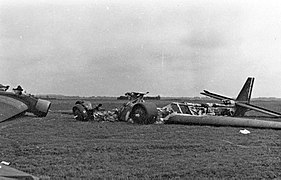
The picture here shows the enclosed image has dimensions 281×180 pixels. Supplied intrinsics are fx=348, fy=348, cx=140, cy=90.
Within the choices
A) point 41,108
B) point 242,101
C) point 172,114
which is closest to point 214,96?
point 242,101

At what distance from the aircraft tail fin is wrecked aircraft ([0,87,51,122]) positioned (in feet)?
39.9

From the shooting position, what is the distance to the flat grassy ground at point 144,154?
20.9 ft

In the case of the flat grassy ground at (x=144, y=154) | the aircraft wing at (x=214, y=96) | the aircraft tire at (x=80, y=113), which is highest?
the aircraft wing at (x=214, y=96)

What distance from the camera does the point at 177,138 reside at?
1038 centimetres

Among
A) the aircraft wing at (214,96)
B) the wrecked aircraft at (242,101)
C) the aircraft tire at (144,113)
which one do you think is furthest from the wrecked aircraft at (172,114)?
the aircraft wing at (214,96)

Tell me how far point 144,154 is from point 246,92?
1634 centimetres

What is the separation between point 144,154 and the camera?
26.2 feet

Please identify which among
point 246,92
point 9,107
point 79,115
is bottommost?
point 79,115

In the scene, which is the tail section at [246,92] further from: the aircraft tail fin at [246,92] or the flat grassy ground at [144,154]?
the flat grassy ground at [144,154]

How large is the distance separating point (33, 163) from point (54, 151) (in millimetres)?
1210

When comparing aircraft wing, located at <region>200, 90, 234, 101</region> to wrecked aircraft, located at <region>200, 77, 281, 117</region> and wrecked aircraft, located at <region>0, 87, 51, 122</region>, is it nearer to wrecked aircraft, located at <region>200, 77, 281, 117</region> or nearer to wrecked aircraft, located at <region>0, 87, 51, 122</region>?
wrecked aircraft, located at <region>200, 77, 281, 117</region>

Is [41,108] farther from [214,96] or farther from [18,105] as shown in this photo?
[214,96]

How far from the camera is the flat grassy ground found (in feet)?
20.9

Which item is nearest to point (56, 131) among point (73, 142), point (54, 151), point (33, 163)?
point (73, 142)
